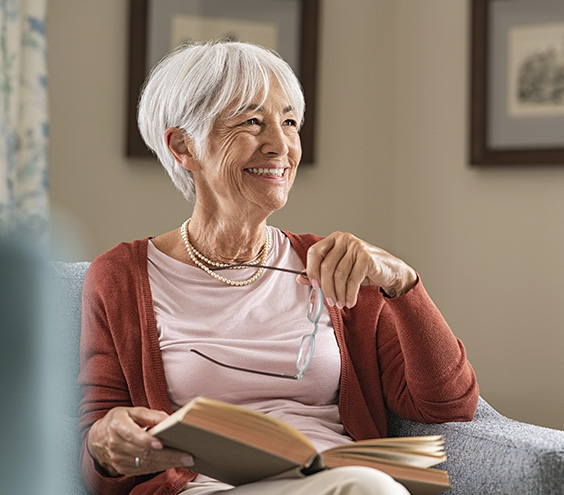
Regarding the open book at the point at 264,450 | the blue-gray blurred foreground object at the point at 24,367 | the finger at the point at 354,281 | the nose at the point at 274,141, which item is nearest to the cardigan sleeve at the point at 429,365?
the finger at the point at 354,281

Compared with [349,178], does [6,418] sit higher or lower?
lower

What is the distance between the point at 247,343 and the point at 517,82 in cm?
150

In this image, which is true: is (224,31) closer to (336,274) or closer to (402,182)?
(402,182)

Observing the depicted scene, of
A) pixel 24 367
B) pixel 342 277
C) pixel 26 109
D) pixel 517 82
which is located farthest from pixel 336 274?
pixel 517 82

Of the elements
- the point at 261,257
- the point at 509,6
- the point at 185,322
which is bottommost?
the point at 185,322

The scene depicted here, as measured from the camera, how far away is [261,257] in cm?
161

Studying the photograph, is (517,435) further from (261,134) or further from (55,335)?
(55,335)

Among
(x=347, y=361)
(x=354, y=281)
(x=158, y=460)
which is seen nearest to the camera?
(x=158, y=460)

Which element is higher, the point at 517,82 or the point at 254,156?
the point at 517,82

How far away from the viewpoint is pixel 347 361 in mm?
1482

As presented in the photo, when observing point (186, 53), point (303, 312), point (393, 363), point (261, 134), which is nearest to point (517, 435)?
point (393, 363)

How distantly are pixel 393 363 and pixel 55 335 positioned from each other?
1.08 m

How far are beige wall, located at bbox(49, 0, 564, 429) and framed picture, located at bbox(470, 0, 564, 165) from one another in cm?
7

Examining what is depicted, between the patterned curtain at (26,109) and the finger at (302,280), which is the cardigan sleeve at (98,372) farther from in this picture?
the patterned curtain at (26,109)
